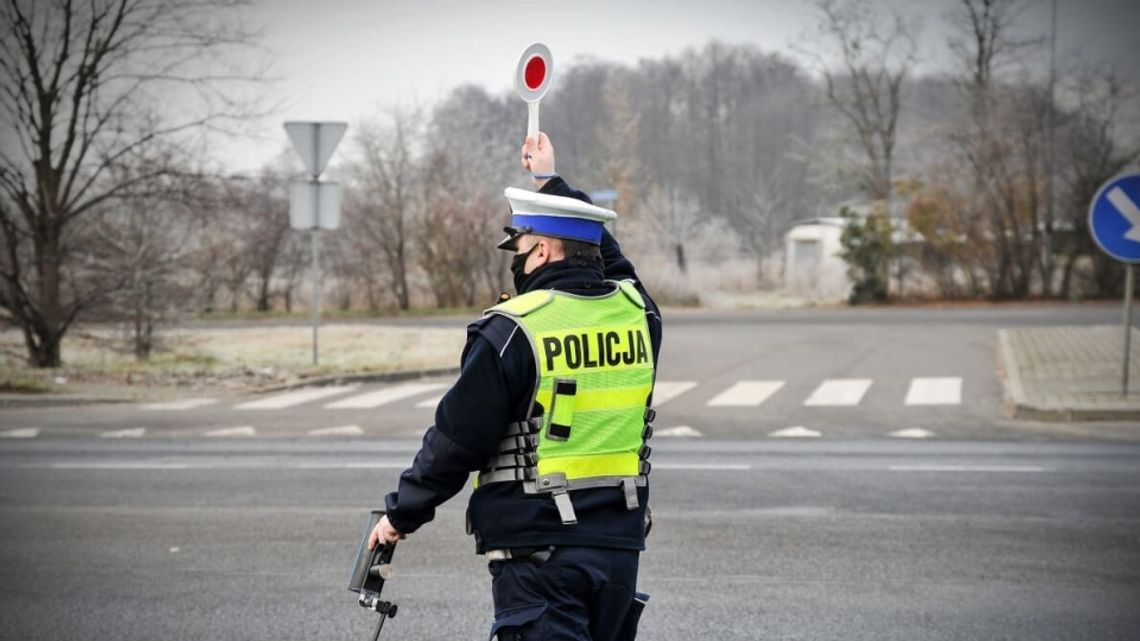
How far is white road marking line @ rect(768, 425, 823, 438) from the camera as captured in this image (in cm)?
1266

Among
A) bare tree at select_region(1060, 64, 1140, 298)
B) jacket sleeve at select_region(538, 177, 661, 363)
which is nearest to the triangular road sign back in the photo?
jacket sleeve at select_region(538, 177, 661, 363)

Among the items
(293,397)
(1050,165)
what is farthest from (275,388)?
(1050,165)

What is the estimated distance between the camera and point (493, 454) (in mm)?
3354

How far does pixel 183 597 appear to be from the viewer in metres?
6.25

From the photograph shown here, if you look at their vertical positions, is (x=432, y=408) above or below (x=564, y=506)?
below

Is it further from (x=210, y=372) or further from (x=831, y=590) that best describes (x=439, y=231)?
(x=831, y=590)

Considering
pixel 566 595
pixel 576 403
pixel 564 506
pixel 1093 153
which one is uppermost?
pixel 1093 153

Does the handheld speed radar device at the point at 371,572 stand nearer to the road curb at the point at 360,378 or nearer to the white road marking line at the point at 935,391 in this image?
the white road marking line at the point at 935,391

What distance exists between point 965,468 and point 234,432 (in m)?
7.21

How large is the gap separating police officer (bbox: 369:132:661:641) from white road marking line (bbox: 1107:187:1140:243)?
1209 cm

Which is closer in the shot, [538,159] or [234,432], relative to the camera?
[538,159]

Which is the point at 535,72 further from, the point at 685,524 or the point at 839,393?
the point at 839,393

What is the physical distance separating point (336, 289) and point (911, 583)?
1306 inches

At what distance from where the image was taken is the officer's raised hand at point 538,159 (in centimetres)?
368
